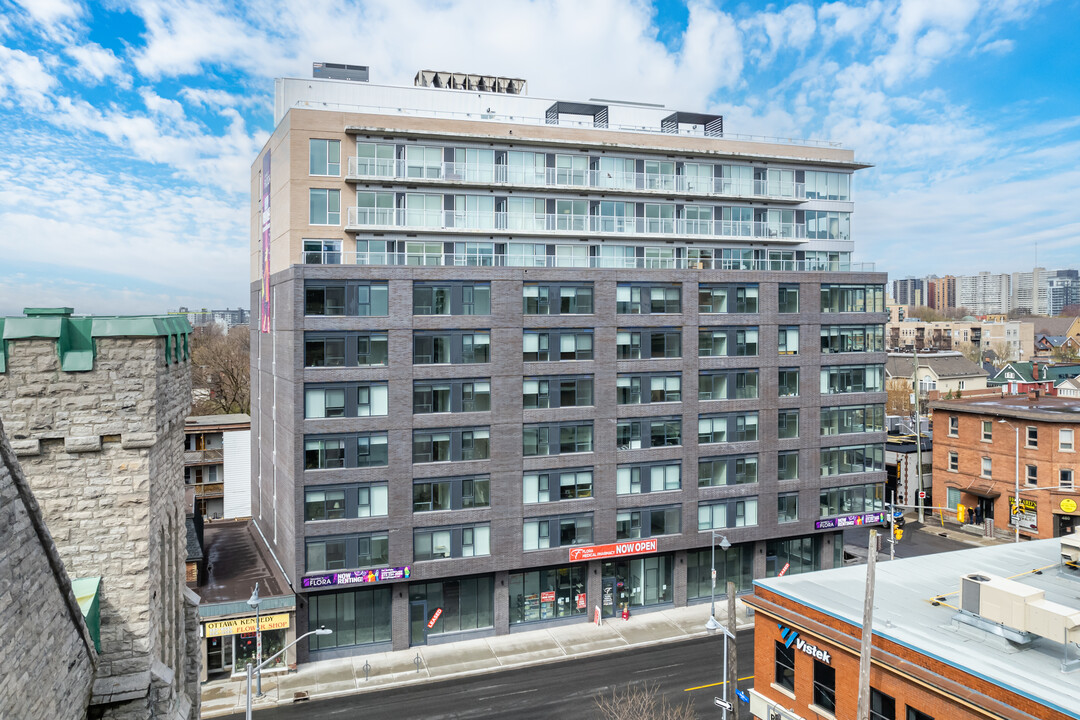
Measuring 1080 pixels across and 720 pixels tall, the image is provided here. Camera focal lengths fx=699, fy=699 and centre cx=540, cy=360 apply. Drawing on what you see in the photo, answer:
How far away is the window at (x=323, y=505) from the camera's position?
36844 millimetres

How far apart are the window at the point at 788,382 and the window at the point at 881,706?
2729 centimetres

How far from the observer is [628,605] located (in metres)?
43.3

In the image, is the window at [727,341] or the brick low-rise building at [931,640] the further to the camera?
the window at [727,341]

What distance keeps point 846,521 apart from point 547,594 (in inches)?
852

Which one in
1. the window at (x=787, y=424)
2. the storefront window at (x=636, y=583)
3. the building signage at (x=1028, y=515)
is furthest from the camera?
the building signage at (x=1028, y=515)

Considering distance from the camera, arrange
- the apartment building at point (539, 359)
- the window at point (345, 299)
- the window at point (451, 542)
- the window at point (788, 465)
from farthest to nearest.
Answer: the window at point (788, 465) → the window at point (451, 542) → the apartment building at point (539, 359) → the window at point (345, 299)

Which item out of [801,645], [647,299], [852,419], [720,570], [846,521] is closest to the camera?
[801,645]

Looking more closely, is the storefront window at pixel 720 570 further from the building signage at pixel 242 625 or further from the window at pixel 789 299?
the building signage at pixel 242 625

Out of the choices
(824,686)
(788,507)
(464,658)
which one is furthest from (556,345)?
(824,686)

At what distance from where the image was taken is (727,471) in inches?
1763

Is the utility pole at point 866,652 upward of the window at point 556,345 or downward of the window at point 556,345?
downward

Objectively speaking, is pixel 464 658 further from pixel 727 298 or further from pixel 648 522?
pixel 727 298

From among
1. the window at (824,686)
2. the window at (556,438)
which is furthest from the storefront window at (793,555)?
the window at (824,686)

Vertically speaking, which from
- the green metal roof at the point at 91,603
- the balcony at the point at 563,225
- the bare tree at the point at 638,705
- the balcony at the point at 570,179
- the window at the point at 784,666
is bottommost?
the bare tree at the point at 638,705
